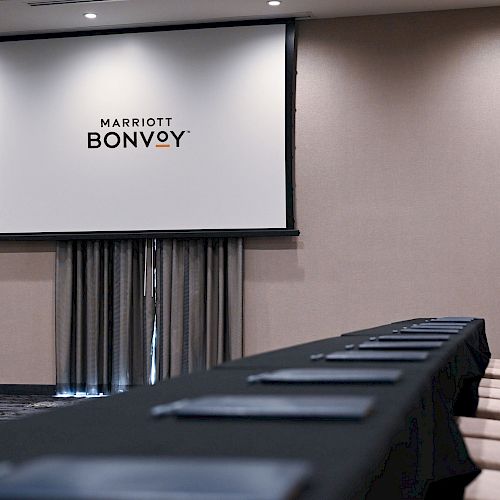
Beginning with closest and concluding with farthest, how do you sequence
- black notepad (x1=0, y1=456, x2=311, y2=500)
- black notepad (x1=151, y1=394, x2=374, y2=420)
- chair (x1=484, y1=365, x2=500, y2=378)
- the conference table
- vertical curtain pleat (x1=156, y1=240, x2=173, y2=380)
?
black notepad (x1=0, y1=456, x2=311, y2=500) < the conference table < black notepad (x1=151, y1=394, x2=374, y2=420) < chair (x1=484, y1=365, x2=500, y2=378) < vertical curtain pleat (x1=156, y1=240, x2=173, y2=380)

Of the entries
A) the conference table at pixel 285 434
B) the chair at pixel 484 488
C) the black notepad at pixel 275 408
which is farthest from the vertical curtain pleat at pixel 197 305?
the black notepad at pixel 275 408

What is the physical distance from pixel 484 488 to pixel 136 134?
6161mm

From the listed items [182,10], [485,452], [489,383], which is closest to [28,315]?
[182,10]

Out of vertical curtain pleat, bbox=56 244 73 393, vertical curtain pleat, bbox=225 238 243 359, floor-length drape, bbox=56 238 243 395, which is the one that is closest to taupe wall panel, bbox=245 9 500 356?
vertical curtain pleat, bbox=225 238 243 359

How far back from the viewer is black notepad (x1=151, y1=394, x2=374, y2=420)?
1197 mm

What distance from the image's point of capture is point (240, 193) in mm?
7734

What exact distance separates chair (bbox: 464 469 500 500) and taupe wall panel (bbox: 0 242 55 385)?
20.3 ft

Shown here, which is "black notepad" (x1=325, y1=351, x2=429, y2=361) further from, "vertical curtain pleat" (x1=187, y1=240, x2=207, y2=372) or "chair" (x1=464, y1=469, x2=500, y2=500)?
"vertical curtain pleat" (x1=187, y1=240, x2=207, y2=372)

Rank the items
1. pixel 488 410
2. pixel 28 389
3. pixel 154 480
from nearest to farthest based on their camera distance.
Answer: pixel 154 480 → pixel 488 410 → pixel 28 389

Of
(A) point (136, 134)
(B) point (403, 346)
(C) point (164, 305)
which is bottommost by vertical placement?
(C) point (164, 305)

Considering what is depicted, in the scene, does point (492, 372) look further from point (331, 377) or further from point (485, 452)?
point (331, 377)

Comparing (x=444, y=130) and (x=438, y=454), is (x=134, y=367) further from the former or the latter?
(x=438, y=454)

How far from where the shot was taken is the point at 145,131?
315 inches

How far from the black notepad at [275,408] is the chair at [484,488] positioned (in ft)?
3.30
